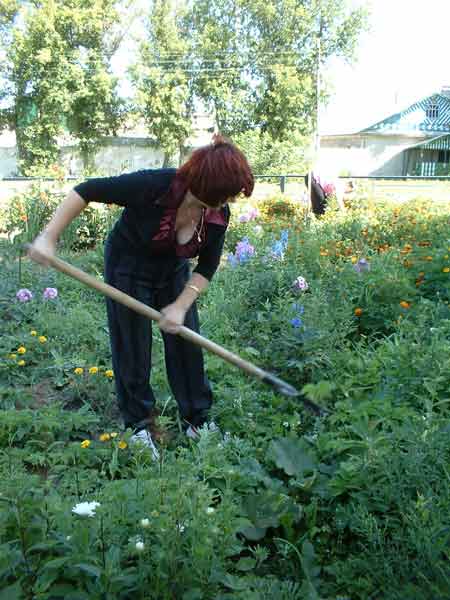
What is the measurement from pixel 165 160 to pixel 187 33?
26.2 ft

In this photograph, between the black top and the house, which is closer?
the black top

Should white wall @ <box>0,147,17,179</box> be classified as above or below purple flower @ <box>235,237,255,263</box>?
below

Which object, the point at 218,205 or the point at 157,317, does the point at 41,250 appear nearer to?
the point at 157,317

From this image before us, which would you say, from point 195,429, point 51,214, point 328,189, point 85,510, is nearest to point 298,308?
point 195,429

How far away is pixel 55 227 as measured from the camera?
2.19m

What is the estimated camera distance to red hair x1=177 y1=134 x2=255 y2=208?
2029 mm

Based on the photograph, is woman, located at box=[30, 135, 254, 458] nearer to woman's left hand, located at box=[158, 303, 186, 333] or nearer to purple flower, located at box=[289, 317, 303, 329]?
woman's left hand, located at box=[158, 303, 186, 333]

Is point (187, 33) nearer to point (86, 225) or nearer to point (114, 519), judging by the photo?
point (86, 225)

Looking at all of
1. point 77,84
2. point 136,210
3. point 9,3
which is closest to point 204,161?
point 136,210

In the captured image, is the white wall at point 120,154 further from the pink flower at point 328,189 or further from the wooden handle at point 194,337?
the wooden handle at point 194,337

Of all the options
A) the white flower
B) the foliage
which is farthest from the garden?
the foliage

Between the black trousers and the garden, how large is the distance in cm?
17

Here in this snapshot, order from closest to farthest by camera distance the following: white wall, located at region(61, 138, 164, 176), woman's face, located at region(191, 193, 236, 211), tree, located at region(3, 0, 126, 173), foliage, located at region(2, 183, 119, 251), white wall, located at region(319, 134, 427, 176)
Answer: woman's face, located at region(191, 193, 236, 211), foliage, located at region(2, 183, 119, 251), tree, located at region(3, 0, 126, 173), white wall, located at region(61, 138, 164, 176), white wall, located at region(319, 134, 427, 176)

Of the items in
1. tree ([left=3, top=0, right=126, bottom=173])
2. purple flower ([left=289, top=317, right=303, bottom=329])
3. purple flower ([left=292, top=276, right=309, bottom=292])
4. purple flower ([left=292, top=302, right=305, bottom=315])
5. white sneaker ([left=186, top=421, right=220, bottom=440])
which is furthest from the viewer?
tree ([left=3, top=0, right=126, bottom=173])
